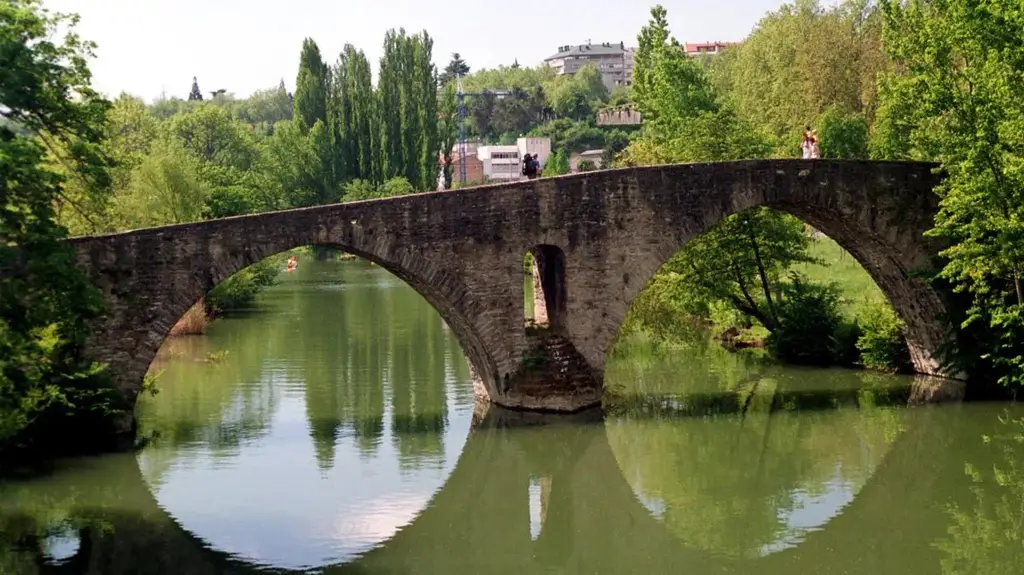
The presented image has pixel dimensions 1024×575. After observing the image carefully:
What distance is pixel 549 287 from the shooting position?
21.1 metres

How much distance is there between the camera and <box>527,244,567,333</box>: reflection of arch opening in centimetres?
2067

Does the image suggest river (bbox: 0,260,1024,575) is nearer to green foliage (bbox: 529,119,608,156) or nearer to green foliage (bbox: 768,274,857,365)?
green foliage (bbox: 768,274,857,365)

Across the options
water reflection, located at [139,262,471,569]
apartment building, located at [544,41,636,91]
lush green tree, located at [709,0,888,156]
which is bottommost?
water reflection, located at [139,262,471,569]

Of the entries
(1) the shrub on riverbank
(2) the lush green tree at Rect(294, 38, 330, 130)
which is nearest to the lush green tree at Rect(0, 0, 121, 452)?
(1) the shrub on riverbank

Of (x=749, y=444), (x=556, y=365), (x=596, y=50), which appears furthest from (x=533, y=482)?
(x=596, y=50)

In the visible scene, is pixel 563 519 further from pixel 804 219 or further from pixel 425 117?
pixel 425 117

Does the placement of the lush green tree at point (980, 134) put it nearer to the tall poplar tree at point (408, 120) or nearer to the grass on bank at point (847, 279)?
the grass on bank at point (847, 279)

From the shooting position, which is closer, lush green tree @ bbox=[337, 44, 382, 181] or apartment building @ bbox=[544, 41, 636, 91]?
lush green tree @ bbox=[337, 44, 382, 181]

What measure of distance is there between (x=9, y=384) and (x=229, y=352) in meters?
15.9

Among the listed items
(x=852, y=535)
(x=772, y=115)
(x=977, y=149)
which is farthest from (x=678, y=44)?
(x=852, y=535)

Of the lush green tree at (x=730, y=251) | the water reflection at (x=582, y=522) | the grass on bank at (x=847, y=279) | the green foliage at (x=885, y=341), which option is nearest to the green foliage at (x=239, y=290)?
the lush green tree at (x=730, y=251)

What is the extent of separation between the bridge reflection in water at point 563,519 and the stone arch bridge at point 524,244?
1.51m

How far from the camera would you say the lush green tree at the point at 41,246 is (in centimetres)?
1359

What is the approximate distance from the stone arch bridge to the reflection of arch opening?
0.04m
